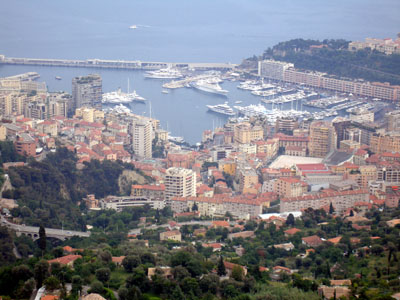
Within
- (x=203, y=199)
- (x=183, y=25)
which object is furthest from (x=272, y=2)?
(x=203, y=199)

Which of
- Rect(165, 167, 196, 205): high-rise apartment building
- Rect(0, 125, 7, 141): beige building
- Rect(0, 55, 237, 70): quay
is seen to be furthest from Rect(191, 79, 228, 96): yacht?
Rect(165, 167, 196, 205): high-rise apartment building

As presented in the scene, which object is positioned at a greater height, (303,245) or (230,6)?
(230,6)

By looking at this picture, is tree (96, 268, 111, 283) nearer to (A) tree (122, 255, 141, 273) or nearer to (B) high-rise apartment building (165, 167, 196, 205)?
(A) tree (122, 255, 141, 273)

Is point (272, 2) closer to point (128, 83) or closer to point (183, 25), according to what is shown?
point (183, 25)

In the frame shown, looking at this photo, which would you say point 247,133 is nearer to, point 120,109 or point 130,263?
point 120,109

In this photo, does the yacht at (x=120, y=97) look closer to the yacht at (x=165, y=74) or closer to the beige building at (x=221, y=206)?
the yacht at (x=165, y=74)
